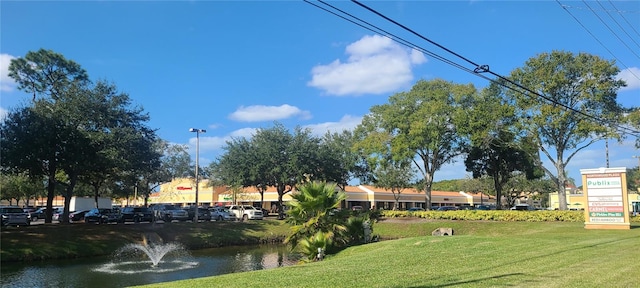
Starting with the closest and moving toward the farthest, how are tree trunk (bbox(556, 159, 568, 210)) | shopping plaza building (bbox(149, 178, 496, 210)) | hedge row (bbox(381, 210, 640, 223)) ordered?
hedge row (bbox(381, 210, 640, 223))
tree trunk (bbox(556, 159, 568, 210))
shopping plaza building (bbox(149, 178, 496, 210))

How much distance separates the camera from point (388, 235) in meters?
37.5

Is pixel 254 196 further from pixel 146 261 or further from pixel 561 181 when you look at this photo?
pixel 146 261

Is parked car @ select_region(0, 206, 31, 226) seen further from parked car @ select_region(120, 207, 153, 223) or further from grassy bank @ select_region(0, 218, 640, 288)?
parked car @ select_region(120, 207, 153, 223)

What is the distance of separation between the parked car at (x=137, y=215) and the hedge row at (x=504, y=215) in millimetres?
20890

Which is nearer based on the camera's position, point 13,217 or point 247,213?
point 13,217

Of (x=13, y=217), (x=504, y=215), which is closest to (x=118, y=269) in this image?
(x=13, y=217)

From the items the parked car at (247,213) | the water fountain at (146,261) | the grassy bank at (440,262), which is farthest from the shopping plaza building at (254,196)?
the grassy bank at (440,262)

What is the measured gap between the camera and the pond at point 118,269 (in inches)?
702

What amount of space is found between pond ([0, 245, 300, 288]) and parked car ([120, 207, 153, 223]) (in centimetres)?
1402

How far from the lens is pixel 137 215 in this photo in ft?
133

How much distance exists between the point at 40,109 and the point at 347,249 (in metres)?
24.3

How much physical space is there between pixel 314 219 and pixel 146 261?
9.28m

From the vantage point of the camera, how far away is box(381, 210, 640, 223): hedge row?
111 ft

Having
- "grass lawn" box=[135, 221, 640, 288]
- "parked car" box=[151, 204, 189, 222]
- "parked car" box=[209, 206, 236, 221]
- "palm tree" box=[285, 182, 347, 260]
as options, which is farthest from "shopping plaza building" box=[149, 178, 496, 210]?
"grass lawn" box=[135, 221, 640, 288]
